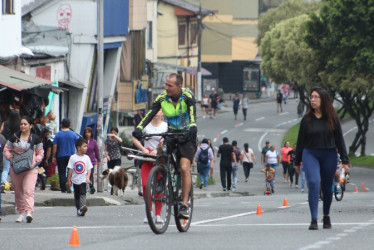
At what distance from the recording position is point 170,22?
7200cm

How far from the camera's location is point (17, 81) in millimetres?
23875

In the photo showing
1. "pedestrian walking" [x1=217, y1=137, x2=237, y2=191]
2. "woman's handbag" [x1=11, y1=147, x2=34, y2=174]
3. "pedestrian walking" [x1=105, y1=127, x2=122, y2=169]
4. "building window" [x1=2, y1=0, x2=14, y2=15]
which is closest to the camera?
"woman's handbag" [x1=11, y1=147, x2=34, y2=174]

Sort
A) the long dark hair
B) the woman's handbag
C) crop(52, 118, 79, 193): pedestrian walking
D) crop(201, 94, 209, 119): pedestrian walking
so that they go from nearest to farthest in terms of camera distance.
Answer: the long dark hair → the woman's handbag → crop(52, 118, 79, 193): pedestrian walking → crop(201, 94, 209, 119): pedestrian walking

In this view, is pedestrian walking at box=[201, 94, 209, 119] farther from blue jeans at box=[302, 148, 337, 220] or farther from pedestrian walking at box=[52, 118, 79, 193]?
blue jeans at box=[302, 148, 337, 220]

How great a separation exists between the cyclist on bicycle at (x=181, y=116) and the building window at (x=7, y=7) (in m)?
16.4

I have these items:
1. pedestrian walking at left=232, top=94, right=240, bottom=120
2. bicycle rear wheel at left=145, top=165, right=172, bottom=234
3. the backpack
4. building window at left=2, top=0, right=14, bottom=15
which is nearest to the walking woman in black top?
bicycle rear wheel at left=145, top=165, right=172, bottom=234

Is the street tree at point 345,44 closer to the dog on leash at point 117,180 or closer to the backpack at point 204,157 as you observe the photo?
the backpack at point 204,157

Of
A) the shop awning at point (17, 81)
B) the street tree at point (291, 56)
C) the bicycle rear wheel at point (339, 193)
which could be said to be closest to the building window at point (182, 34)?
the street tree at point (291, 56)

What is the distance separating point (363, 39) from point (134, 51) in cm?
1196

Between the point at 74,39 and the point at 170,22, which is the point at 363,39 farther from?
the point at 170,22

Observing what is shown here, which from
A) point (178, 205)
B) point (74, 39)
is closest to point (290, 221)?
point (178, 205)

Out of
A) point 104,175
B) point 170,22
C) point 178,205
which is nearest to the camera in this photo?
point 178,205

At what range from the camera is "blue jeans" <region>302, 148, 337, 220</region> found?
13.2m

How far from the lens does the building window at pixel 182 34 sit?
241ft
